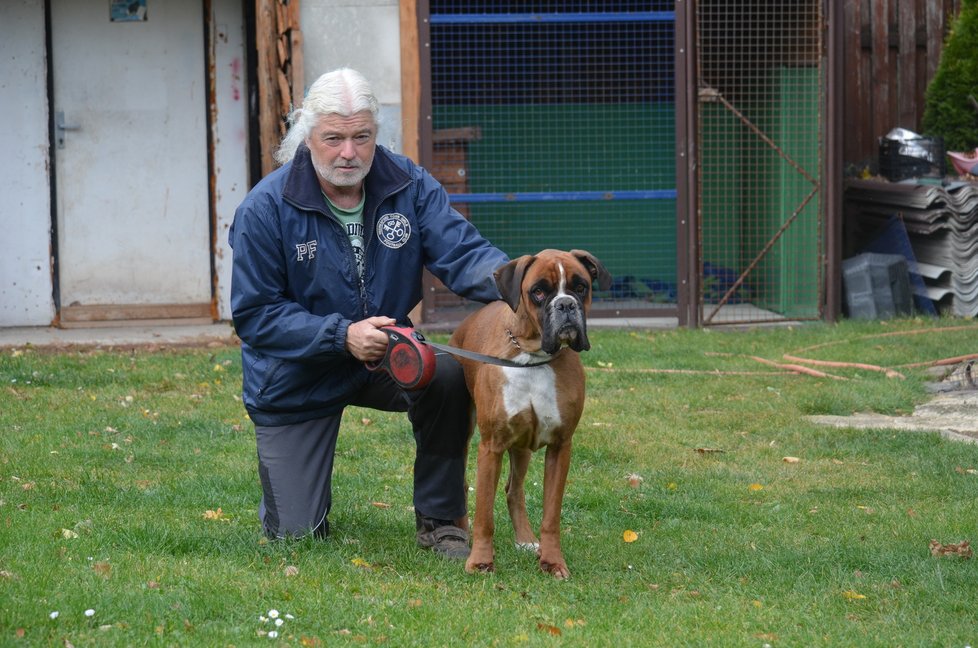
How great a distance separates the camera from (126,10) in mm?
9953

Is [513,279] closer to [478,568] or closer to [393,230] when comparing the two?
[393,230]

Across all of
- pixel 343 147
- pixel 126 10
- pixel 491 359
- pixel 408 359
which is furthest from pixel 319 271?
pixel 126 10

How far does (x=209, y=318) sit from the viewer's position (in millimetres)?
10281

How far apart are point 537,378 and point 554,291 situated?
307 millimetres

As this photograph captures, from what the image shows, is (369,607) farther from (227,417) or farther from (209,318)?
(209,318)

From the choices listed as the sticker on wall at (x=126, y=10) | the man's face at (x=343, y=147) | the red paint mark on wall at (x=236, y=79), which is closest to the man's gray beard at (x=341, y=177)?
the man's face at (x=343, y=147)

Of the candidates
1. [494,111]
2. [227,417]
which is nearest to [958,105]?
[494,111]

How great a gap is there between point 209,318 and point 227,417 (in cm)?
364

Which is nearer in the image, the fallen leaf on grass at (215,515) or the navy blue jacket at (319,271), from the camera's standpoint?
the navy blue jacket at (319,271)

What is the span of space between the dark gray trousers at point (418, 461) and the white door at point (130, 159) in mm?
5967

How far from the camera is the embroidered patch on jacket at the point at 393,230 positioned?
177 inches

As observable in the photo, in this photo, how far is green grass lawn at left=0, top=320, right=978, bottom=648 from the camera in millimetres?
3662

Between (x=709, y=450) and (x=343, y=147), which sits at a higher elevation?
(x=343, y=147)

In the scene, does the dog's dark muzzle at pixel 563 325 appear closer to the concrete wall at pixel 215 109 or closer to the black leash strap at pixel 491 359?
the black leash strap at pixel 491 359
